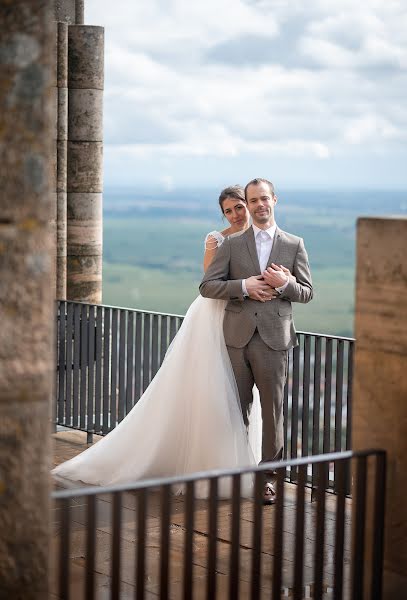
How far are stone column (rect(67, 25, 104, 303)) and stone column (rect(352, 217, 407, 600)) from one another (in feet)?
20.4

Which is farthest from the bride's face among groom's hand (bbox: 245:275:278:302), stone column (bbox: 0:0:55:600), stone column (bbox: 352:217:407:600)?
stone column (bbox: 0:0:55:600)

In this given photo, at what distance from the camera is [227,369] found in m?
7.71

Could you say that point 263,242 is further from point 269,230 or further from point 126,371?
point 126,371

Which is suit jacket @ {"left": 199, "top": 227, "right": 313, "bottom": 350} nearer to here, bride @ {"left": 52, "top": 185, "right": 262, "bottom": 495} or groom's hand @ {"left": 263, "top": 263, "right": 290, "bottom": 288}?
groom's hand @ {"left": 263, "top": 263, "right": 290, "bottom": 288}

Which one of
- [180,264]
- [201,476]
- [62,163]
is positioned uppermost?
[62,163]

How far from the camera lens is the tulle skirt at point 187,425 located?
7.71 m

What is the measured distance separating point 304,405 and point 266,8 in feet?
241

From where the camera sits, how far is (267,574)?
6.11 m

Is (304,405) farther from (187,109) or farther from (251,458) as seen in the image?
(187,109)

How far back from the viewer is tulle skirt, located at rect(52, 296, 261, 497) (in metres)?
7.71

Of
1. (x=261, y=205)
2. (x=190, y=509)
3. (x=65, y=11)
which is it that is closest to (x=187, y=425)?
(x=261, y=205)

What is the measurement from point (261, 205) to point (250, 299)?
23.2 inches

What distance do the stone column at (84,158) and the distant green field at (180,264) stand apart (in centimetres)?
5263

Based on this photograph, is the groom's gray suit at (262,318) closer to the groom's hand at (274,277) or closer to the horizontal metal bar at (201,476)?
the groom's hand at (274,277)
